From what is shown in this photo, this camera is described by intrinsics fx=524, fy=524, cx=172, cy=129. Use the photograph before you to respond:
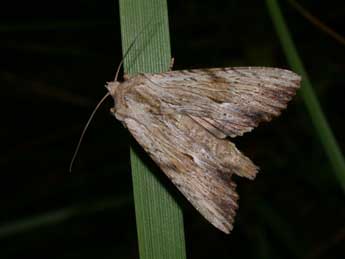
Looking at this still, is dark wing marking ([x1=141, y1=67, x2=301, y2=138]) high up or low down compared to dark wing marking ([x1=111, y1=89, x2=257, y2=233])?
up

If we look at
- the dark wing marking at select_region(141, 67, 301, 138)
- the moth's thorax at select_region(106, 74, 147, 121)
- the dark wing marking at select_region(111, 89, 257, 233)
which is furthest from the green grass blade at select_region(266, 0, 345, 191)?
the moth's thorax at select_region(106, 74, 147, 121)

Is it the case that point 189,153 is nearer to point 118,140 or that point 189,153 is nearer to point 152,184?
point 152,184

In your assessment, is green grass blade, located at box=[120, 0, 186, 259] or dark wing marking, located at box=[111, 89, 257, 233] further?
dark wing marking, located at box=[111, 89, 257, 233]

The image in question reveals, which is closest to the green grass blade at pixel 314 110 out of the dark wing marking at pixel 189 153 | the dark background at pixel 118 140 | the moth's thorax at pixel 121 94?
the dark wing marking at pixel 189 153

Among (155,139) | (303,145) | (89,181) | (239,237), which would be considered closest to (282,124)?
(303,145)

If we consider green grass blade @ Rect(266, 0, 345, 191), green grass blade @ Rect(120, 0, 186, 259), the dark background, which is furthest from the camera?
the dark background

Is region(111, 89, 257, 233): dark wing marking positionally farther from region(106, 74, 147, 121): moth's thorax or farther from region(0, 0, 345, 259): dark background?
region(0, 0, 345, 259): dark background

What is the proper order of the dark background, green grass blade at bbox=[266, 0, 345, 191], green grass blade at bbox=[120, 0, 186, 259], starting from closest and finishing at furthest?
green grass blade at bbox=[120, 0, 186, 259]
green grass blade at bbox=[266, 0, 345, 191]
the dark background

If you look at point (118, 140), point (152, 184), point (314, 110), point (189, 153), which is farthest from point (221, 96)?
point (118, 140)
